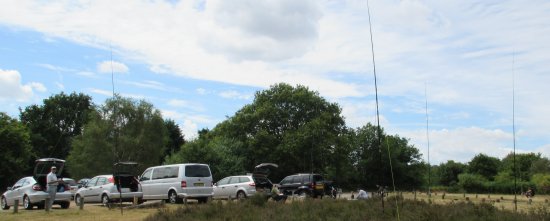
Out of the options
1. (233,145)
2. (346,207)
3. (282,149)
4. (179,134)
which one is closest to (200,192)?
(346,207)

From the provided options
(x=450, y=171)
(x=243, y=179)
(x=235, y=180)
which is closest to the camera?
(x=243, y=179)

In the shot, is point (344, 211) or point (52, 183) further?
point (52, 183)

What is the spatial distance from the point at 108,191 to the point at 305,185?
42.6 ft

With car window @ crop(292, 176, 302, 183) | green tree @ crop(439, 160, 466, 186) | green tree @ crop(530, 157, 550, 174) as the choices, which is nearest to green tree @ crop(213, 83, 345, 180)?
car window @ crop(292, 176, 302, 183)

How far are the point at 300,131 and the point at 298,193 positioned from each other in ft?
95.8

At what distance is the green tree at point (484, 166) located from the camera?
9781cm

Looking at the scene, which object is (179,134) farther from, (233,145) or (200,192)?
(200,192)

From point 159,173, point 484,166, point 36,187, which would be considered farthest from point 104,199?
point 484,166

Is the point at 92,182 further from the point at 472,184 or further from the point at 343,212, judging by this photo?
the point at 472,184

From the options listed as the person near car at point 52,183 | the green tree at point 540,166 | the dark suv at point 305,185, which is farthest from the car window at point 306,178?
the green tree at point 540,166

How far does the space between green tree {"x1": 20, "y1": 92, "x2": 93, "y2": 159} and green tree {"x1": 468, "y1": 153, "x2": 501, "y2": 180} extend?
67.8 metres

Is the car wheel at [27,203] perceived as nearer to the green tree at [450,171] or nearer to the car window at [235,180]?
the car window at [235,180]

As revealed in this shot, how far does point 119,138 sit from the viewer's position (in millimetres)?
59562

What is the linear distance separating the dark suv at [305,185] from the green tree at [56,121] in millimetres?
41684
